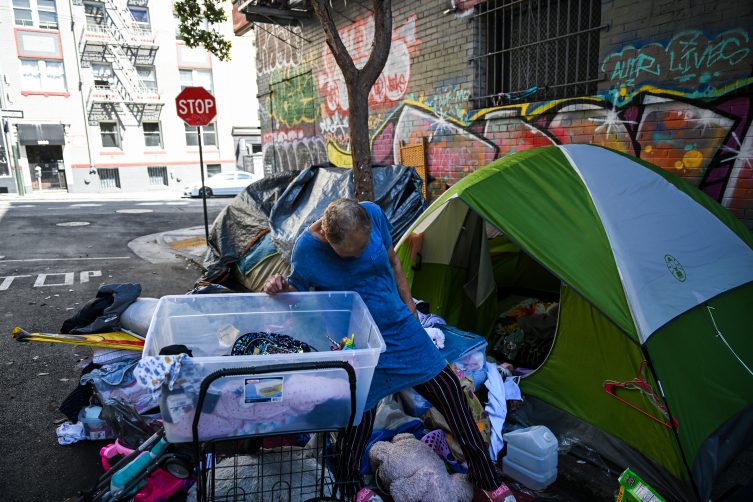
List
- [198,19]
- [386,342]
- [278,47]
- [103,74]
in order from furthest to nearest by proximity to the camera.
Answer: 1. [103,74]
2. [278,47]
3. [198,19]
4. [386,342]

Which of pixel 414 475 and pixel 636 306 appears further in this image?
pixel 636 306

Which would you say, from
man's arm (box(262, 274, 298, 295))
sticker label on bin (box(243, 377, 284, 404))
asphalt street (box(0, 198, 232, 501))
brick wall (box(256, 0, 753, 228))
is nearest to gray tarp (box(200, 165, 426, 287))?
asphalt street (box(0, 198, 232, 501))

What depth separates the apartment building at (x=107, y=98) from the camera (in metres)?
23.3

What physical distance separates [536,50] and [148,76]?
24831 mm

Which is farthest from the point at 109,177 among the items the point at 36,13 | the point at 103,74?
the point at 36,13

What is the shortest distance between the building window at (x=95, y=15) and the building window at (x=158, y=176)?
23.0 feet

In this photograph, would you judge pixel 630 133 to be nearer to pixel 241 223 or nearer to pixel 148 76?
pixel 241 223

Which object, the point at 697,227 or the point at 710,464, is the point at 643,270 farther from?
the point at 710,464

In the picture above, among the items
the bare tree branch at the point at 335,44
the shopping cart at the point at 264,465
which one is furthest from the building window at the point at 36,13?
the shopping cart at the point at 264,465

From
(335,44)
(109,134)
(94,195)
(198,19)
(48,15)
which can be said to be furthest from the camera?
(109,134)

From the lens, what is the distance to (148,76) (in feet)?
84.1

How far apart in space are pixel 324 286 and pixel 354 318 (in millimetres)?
221

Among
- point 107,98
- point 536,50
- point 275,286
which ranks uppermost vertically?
point 107,98

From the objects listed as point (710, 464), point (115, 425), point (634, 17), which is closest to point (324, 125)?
point (634, 17)
